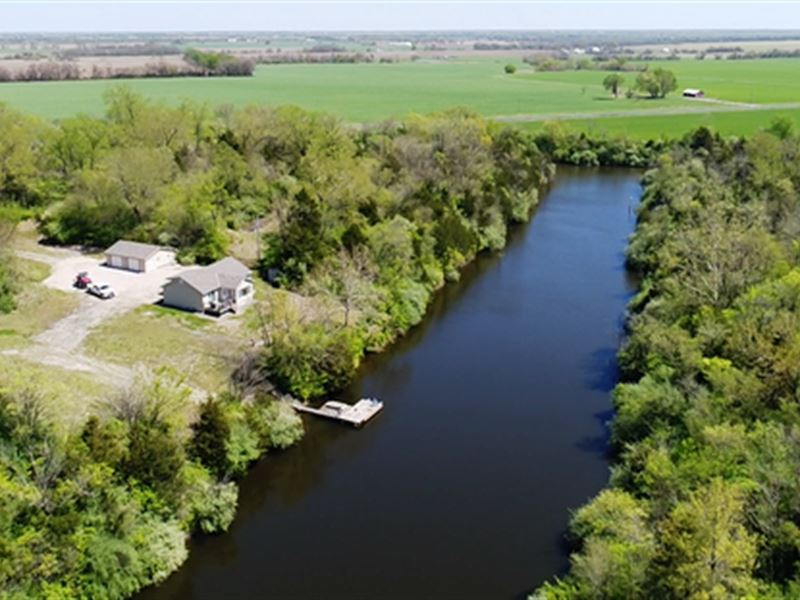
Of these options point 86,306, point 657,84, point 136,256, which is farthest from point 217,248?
point 657,84

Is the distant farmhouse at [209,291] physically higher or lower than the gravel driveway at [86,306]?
higher

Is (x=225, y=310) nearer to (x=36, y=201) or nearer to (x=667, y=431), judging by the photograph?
(x=667, y=431)

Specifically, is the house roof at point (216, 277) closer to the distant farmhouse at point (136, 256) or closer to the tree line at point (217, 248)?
the tree line at point (217, 248)

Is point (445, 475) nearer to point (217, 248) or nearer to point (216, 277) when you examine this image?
point (216, 277)

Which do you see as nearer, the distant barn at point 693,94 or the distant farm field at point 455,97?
the distant farm field at point 455,97

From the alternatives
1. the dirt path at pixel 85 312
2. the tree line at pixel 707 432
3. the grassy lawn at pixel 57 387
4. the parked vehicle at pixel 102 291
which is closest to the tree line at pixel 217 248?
the grassy lawn at pixel 57 387

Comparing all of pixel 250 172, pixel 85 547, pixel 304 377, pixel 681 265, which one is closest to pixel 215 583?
pixel 85 547

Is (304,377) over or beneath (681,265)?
beneath
